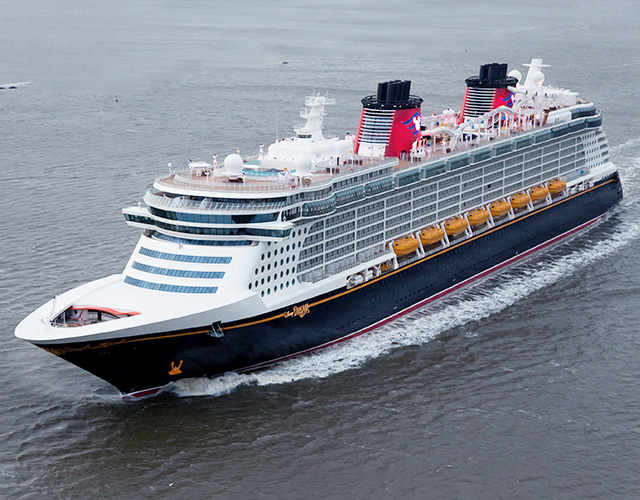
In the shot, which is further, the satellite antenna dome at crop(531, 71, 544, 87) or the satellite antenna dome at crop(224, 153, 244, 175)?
the satellite antenna dome at crop(531, 71, 544, 87)

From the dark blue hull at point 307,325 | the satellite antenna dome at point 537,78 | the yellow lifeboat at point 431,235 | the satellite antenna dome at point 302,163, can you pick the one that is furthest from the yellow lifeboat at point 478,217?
the satellite antenna dome at point 537,78

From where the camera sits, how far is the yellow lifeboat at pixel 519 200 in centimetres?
5484

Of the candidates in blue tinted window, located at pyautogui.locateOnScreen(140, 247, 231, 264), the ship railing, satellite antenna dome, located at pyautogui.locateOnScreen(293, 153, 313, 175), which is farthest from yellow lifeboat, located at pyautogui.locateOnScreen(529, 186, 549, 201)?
blue tinted window, located at pyautogui.locateOnScreen(140, 247, 231, 264)

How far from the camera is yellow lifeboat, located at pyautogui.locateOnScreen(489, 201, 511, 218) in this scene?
53.0m

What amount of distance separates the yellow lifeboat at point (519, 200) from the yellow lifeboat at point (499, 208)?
1.30 metres

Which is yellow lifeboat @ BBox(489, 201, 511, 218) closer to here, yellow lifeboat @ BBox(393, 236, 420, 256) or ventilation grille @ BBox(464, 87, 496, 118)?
yellow lifeboat @ BBox(393, 236, 420, 256)

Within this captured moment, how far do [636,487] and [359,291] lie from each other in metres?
16.5

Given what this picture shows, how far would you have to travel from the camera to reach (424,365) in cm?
4069

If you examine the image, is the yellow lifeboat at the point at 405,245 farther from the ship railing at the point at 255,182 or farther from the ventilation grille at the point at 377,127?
the ventilation grille at the point at 377,127

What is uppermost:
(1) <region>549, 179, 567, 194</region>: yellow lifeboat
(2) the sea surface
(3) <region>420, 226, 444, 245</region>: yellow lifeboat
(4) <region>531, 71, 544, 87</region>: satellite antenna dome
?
(4) <region>531, 71, 544, 87</region>: satellite antenna dome

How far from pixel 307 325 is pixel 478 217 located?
1586 centimetres

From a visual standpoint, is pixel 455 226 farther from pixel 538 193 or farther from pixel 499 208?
pixel 538 193

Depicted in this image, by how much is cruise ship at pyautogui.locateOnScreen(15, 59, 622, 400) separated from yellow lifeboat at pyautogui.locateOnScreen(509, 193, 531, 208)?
0.30 feet

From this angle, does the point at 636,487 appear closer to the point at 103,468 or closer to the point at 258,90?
the point at 103,468
